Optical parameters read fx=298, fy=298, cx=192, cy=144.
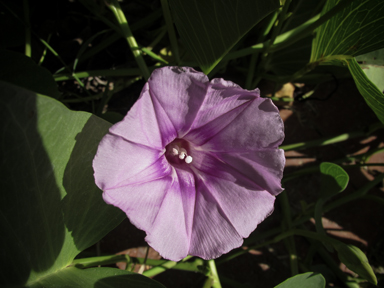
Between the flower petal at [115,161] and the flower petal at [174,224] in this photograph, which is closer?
the flower petal at [115,161]

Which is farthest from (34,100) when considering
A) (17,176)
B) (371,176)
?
(371,176)

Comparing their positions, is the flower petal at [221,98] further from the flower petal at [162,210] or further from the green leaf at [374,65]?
the green leaf at [374,65]

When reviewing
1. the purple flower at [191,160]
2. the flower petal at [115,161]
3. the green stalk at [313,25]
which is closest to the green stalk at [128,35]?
the purple flower at [191,160]

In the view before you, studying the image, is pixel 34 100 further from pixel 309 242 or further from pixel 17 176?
pixel 309 242

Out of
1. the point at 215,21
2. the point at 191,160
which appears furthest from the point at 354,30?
the point at 191,160

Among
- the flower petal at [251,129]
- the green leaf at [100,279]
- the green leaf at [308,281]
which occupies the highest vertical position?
the flower petal at [251,129]
